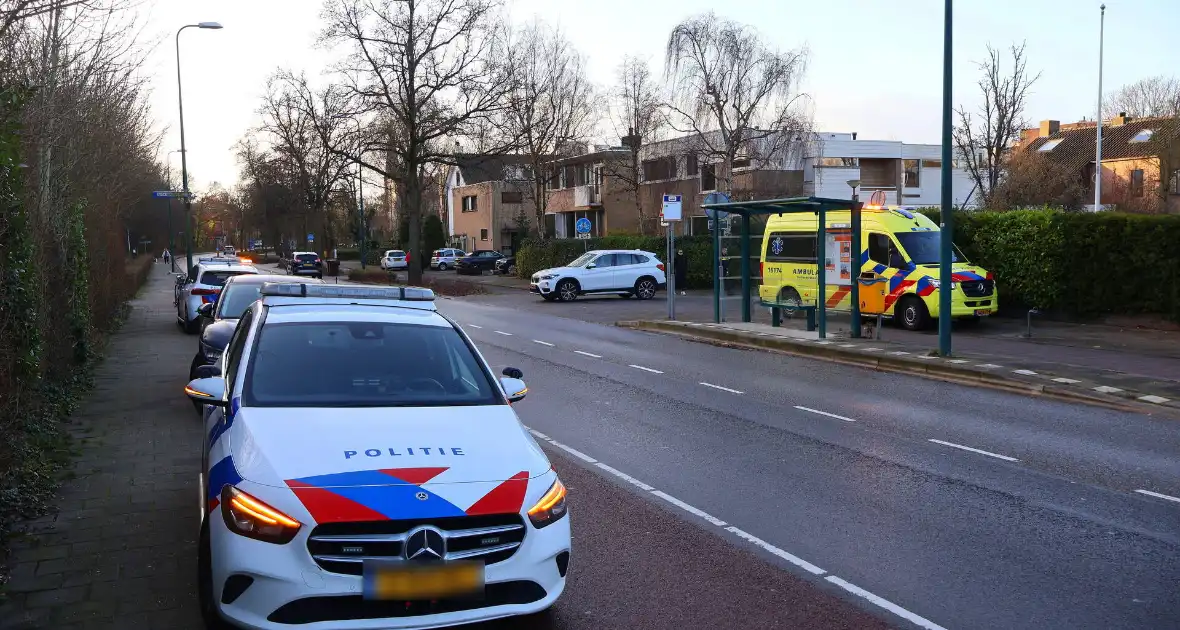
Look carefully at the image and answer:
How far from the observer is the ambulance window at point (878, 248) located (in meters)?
21.5

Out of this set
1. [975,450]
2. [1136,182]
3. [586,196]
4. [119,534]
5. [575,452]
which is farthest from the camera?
[586,196]

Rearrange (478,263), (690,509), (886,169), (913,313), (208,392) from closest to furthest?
(208,392), (690,509), (913,313), (886,169), (478,263)

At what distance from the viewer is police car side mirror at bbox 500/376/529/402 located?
6.01 m

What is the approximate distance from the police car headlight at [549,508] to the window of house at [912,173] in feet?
189

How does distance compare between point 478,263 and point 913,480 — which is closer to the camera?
point 913,480

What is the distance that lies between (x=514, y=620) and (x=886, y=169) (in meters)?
57.3

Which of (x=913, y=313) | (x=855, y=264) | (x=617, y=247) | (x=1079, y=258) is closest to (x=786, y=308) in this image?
(x=855, y=264)

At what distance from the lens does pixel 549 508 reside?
183 inches

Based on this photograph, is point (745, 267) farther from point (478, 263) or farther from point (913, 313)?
point (478, 263)

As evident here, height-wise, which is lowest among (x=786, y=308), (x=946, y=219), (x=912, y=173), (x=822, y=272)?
(x=786, y=308)

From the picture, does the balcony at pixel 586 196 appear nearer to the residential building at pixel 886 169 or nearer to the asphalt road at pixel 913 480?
the residential building at pixel 886 169

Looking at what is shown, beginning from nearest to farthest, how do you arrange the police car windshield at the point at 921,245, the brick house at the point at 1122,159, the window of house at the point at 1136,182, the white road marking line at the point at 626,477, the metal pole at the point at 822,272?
the white road marking line at the point at 626,477 → the metal pole at the point at 822,272 → the police car windshield at the point at 921,245 → the brick house at the point at 1122,159 → the window of house at the point at 1136,182

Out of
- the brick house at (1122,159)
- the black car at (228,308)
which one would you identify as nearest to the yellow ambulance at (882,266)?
the black car at (228,308)

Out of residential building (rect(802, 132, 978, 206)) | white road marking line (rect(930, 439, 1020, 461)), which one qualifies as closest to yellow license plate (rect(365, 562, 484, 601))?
white road marking line (rect(930, 439, 1020, 461))
